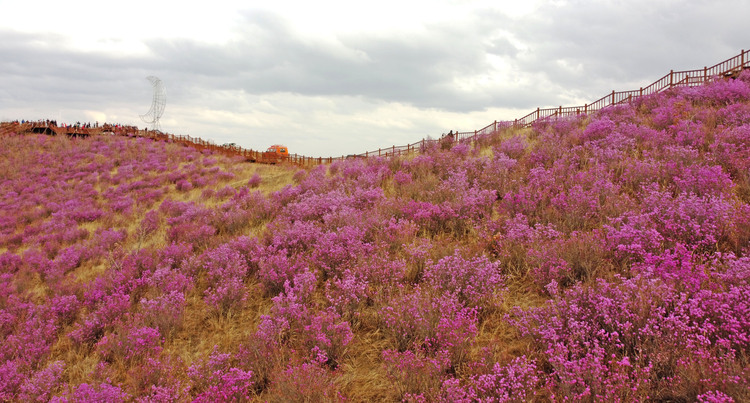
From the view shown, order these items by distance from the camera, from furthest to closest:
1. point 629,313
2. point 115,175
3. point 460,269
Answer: point 115,175
point 460,269
point 629,313

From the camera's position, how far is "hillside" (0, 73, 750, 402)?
388cm

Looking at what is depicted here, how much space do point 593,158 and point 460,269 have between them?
6902 millimetres

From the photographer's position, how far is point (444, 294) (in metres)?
5.36

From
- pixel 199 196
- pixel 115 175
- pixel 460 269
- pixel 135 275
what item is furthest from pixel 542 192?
pixel 115 175

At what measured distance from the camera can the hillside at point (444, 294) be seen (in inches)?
153

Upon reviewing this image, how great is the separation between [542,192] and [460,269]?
3922mm

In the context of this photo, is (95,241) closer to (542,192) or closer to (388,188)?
(388,188)

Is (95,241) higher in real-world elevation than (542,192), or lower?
lower


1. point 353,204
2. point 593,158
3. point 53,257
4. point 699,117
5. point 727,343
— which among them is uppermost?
point 699,117

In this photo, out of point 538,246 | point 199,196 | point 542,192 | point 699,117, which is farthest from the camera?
point 199,196

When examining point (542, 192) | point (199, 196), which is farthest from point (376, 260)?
point (199, 196)

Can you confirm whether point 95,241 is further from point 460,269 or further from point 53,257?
point 460,269

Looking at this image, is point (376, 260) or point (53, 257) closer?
point (376, 260)

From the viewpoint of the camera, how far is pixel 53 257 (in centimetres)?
1288
